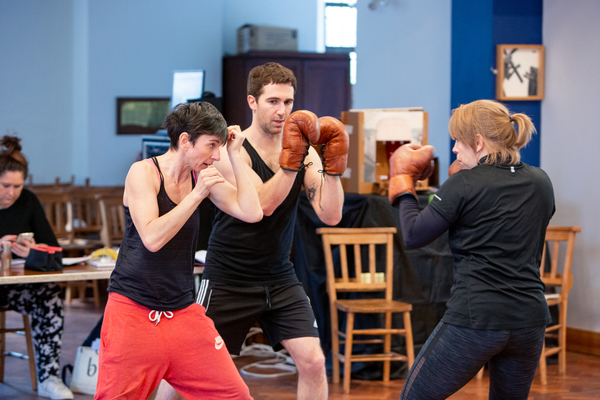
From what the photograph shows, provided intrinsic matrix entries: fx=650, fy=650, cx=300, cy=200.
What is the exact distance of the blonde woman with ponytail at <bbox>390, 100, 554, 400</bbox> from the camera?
1.81 m

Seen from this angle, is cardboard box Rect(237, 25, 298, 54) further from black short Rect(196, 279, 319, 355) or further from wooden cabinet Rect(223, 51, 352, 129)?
black short Rect(196, 279, 319, 355)

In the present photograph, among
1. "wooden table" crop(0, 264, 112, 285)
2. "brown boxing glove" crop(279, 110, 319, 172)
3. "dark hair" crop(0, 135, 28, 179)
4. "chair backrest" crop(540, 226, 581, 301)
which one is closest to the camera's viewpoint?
"brown boxing glove" crop(279, 110, 319, 172)

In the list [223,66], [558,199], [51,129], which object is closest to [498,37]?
[558,199]

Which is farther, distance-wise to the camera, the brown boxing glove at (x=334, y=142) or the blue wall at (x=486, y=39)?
the blue wall at (x=486, y=39)

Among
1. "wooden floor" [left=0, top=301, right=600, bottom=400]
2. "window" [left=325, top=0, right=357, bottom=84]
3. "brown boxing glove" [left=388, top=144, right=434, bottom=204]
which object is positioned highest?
"window" [left=325, top=0, right=357, bottom=84]

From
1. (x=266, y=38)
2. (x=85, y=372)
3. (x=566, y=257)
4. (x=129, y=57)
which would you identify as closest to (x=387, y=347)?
(x=566, y=257)

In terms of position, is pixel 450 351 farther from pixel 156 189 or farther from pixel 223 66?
pixel 223 66

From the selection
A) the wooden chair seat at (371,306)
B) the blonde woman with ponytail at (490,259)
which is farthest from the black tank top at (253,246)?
the wooden chair seat at (371,306)

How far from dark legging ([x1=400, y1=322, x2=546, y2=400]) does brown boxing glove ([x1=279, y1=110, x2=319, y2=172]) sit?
75cm

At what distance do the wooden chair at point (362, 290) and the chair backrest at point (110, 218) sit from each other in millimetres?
3108

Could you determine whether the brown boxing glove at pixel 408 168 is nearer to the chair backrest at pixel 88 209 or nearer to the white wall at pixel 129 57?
the chair backrest at pixel 88 209

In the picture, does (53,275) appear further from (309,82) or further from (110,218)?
(309,82)

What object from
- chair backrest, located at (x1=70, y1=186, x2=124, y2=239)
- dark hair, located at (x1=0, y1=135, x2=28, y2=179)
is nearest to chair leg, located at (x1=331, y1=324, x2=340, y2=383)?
dark hair, located at (x1=0, y1=135, x2=28, y2=179)

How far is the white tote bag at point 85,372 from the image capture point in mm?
3477
